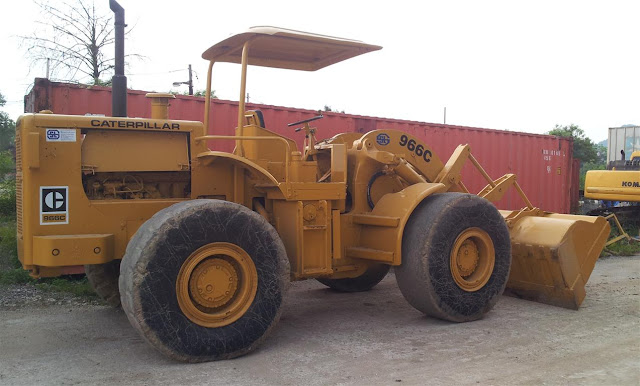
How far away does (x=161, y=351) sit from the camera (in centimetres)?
432

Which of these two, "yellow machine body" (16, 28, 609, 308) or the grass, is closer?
"yellow machine body" (16, 28, 609, 308)

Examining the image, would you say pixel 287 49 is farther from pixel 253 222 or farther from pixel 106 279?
pixel 106 279

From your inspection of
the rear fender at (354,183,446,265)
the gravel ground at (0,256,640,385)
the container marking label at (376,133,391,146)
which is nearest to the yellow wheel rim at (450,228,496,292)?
the gravel ground at (0,256,640,385)

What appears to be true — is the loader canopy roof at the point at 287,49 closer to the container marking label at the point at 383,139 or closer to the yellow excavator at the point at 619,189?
the container marking label at the point at 383,139

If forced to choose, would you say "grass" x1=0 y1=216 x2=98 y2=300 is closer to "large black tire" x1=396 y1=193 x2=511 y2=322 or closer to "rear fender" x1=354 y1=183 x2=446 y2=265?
"rear fender" x1=354 y1=183 x2=446 y2=265

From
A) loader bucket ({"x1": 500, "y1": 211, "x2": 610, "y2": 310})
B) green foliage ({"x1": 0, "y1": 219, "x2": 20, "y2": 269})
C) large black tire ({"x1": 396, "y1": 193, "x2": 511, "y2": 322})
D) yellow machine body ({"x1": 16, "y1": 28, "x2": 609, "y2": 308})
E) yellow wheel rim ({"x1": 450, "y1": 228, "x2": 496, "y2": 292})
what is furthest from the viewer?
green foliage ({"x1": 0, "y1": 219, "x2": 20, "y2": 269})

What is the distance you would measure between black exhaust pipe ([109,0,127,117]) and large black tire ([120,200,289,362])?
170 centimetres

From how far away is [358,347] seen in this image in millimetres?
4988

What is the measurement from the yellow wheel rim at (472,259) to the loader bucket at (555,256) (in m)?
0.81

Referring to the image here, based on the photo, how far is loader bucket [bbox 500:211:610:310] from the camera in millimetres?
6297

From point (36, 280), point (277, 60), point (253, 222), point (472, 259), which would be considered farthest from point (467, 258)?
point (36, 280)

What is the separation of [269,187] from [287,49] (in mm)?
1412

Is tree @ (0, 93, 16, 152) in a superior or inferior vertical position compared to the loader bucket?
superior

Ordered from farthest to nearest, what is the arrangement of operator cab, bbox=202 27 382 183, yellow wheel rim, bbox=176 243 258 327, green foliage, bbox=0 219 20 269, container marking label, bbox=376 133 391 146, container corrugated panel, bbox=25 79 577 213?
container corrugated panel, bbox=25 79 577 213 < green foliage, bbox=0 219 20 269 < container marking label, bbox=376 133 391 146 < operator cab, bbox=202 27 382 183 < yellow wheel rim, bbox=176 243 258 327
